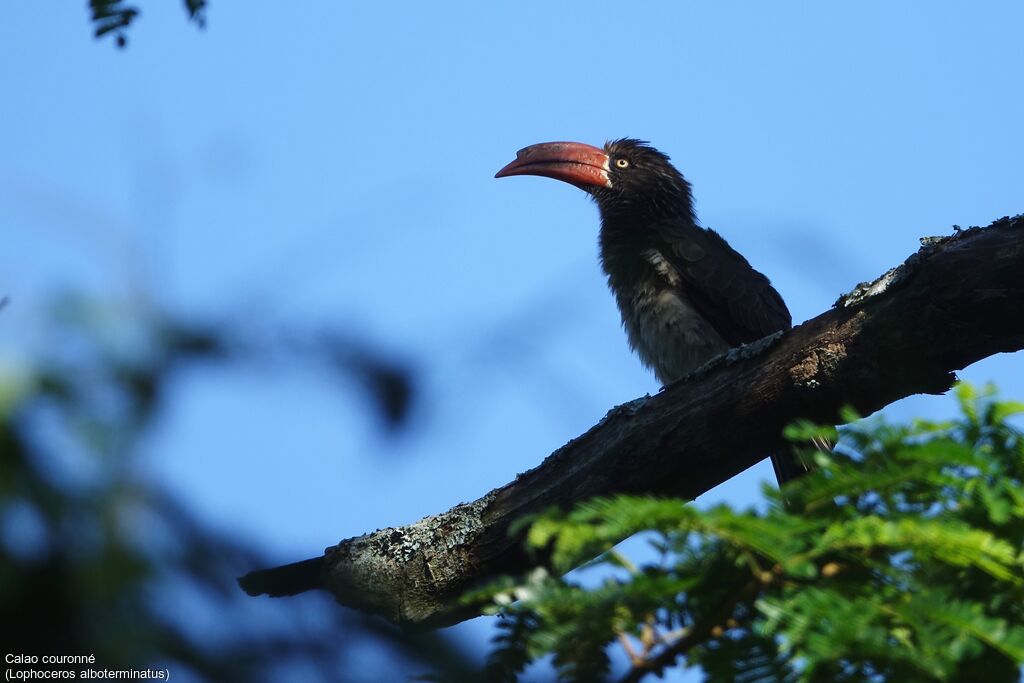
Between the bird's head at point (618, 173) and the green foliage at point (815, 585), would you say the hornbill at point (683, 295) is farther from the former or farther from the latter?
the green foliage at point (815, 585)

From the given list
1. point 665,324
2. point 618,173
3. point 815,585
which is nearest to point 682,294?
point 665,324

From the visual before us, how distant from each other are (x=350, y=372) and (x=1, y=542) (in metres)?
0.36

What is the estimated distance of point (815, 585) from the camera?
6.61ft

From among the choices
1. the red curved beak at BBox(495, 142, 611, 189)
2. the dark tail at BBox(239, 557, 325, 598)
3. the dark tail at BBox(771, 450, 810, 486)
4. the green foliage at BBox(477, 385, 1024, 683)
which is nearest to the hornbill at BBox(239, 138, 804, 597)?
the red curved beak at BBox(495, 142, 611, 189)

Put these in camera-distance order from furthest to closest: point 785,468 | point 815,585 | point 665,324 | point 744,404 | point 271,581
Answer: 1. point 665,324
2. point 785,468
3. point 744,404
4. point 815,585
5. point 271,581

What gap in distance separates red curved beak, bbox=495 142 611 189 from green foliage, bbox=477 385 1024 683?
7.09 metres

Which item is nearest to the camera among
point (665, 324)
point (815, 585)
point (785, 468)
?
point (815, 585)

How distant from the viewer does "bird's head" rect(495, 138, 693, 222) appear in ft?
28.8

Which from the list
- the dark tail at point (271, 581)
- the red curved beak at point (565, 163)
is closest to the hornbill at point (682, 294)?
the red curved beak at point (565, 163)

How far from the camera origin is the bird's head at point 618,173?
8.77 meters

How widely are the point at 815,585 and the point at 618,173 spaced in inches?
287

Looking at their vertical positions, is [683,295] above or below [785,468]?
above

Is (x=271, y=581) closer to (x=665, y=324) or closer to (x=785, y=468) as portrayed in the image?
(x=785, y=468)

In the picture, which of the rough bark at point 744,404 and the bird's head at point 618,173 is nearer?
the rough bark at point 744,404
